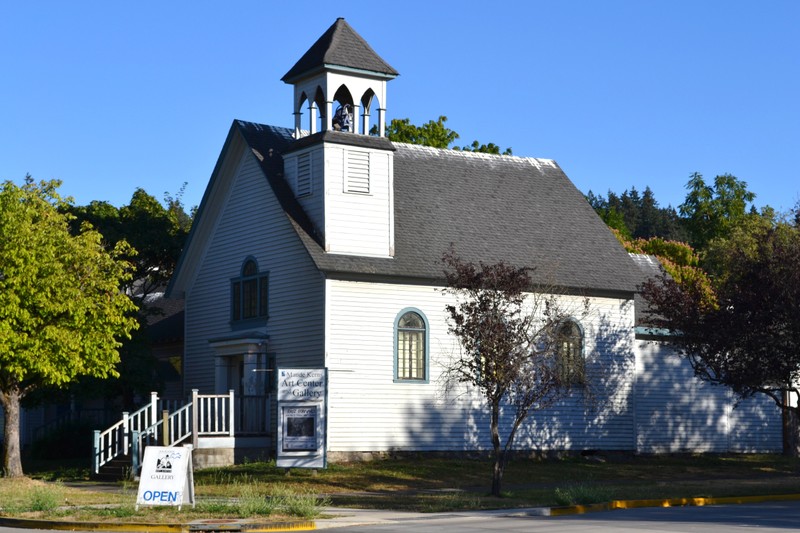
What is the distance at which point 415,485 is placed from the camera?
99.9 ft

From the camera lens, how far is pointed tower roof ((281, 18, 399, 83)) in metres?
35.9

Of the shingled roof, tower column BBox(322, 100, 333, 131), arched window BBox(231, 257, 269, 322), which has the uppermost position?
tower column BBox(322, 100, 333, 131)

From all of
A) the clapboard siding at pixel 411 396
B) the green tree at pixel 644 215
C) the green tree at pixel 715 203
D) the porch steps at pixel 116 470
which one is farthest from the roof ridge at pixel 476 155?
the green tree at pixel 644 215

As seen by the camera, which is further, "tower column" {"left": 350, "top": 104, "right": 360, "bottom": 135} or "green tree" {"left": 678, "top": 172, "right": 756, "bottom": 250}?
"green tree" {"left": 678, "top": 172, "right": 756, "bottom": 250}

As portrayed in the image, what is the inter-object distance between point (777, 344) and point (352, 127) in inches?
531

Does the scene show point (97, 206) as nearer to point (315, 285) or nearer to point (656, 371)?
point (315, 285)

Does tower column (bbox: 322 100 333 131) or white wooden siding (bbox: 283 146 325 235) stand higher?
tower column (bbox: 322 100 333 131)

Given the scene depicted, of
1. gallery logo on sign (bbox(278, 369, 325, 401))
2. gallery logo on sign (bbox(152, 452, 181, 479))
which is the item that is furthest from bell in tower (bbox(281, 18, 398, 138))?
gallery logo on sign (bbox(152, 452, 181, 479))

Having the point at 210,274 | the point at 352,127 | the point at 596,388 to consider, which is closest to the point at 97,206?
the point at 210,274

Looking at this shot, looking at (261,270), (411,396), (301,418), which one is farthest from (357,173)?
(301,418)

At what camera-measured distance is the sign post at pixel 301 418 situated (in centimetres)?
3120

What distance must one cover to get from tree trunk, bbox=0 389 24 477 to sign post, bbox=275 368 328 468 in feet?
22.2

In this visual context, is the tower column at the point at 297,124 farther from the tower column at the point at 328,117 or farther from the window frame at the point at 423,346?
the window frame at the point at 423,346

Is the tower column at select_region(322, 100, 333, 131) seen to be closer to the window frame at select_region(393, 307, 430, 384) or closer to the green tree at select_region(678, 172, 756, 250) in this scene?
the window frame at select_region(393, 307, 430, 384)
